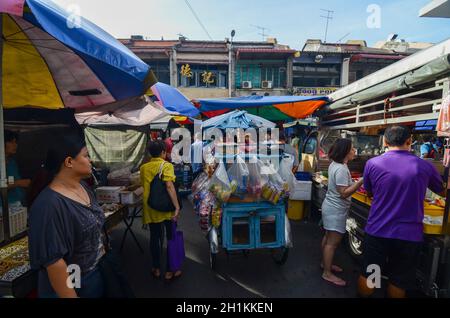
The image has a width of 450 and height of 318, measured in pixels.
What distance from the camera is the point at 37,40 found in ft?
8.04

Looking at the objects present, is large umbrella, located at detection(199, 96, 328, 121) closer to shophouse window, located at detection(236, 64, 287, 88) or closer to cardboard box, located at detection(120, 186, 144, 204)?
cardboard box, located at detection(120, 186, 144, 204)

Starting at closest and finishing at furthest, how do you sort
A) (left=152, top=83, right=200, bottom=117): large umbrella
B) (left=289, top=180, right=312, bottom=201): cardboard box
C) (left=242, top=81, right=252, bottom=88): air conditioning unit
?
1. (left=152, top=83, right=200, bottom=117): large umbrella
2. (left=289, top=180, right=312, bottom=201): cardboard box
3. (left=242, top=81, right=252, bottom=88): air conditioning unit

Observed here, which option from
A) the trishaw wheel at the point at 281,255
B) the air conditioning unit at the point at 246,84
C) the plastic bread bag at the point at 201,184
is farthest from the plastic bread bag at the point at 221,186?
the air conditioning unit at the point at 246,84

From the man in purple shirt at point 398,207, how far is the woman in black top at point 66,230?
237 cm

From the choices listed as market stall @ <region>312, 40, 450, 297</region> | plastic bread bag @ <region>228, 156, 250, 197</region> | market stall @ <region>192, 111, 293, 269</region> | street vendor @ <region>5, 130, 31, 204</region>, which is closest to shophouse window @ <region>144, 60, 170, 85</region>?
market stall @ <region>312, 40, 450, 297</region>

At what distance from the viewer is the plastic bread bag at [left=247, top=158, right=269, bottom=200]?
10.1 ft

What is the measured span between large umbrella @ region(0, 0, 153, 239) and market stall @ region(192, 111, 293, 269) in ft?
4.58

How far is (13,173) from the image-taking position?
307 centimetres

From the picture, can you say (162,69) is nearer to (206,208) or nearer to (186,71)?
(186,71)

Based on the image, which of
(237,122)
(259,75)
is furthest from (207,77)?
(237,122)

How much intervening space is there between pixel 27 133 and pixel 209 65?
517 inches

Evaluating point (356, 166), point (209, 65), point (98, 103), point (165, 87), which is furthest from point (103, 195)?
point (209, 65)

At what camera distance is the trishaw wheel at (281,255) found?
329cm
